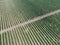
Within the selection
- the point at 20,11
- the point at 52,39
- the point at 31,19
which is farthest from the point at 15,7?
the point at 52,39

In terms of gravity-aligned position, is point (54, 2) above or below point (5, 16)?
below

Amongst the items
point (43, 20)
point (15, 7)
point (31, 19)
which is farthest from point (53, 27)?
point (15, 7)

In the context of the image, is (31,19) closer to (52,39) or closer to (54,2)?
(52,39)

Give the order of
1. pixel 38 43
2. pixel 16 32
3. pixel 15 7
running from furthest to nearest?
pixel 15 7
pixel 16 32
pixel 38 43

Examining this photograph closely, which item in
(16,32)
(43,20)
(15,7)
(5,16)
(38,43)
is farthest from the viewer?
(15,7)

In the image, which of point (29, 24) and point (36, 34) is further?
point (29, 24)

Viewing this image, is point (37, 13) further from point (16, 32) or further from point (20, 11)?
point (16, 32)

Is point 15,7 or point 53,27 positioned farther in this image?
point 15,7
